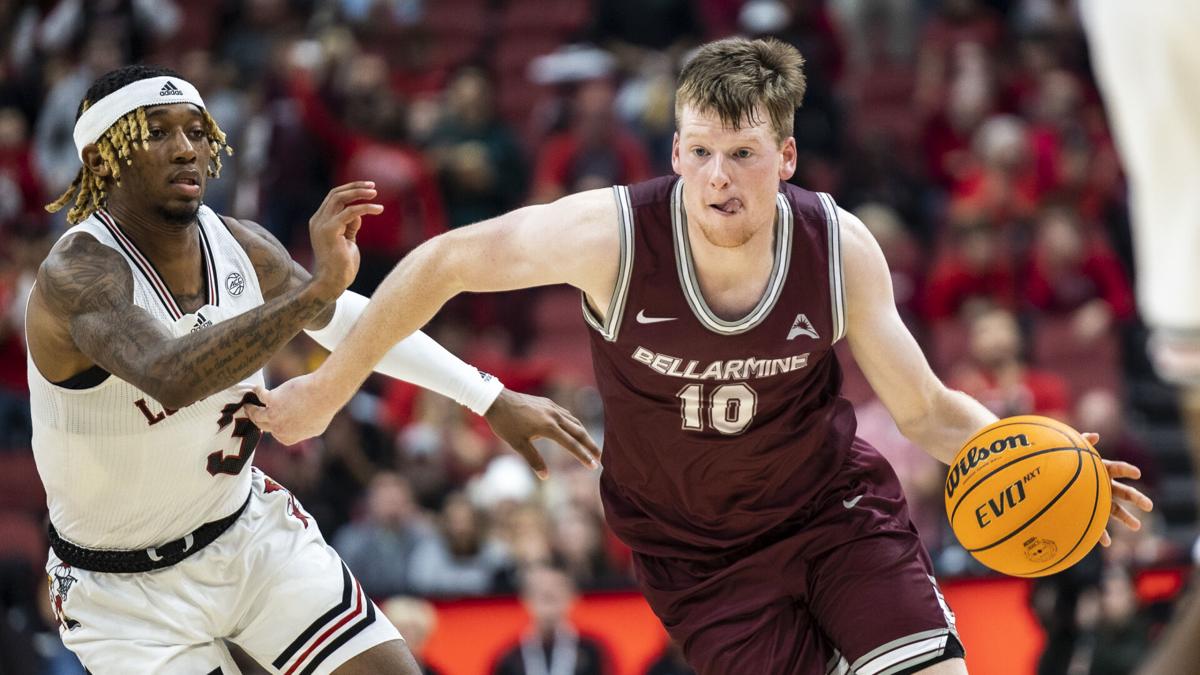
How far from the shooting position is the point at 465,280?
16.4 ft

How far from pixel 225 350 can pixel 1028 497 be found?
2429 mm

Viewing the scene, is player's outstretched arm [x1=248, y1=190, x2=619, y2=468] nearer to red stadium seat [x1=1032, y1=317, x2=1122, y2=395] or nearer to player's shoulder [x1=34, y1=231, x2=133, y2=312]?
player's shoulder [x1=34, y1=231, x2=133, y2=312]

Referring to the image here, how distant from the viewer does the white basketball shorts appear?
5102 mm

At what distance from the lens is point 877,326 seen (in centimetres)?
505

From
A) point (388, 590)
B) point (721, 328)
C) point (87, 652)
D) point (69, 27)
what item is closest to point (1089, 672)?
point (388, 590)

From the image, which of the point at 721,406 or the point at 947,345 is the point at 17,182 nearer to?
the point at 947,345

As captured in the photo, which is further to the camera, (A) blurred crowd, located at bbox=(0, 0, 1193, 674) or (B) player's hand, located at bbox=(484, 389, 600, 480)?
(A) blurred crowd, located at bbox=(0, 0, 1193, 674)

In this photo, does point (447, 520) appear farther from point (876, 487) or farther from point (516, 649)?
point (876, 487)

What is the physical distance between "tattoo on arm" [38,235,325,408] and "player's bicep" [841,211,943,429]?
1613mm

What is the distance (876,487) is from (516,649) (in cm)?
396

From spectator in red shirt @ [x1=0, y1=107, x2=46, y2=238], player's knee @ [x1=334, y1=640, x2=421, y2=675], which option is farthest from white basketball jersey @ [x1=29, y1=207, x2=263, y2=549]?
spectator in red shirt @ [x1=0, y1=107, x2=46, y2=238]

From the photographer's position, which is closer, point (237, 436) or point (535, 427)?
point (237, 436)

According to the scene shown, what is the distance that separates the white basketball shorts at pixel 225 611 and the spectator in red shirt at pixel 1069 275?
7.43 metres

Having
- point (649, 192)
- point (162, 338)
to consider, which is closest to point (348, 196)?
point (162, 338)
